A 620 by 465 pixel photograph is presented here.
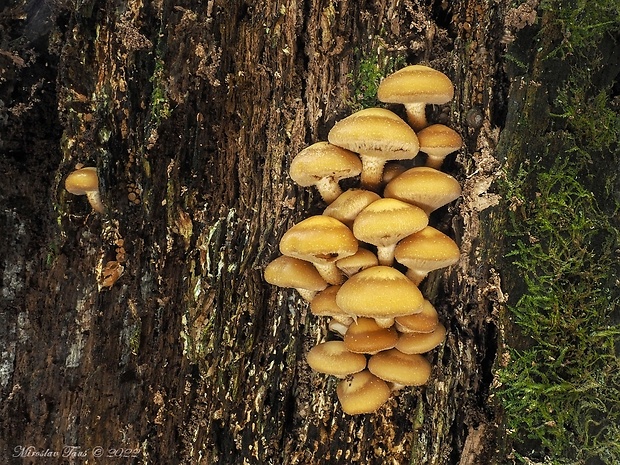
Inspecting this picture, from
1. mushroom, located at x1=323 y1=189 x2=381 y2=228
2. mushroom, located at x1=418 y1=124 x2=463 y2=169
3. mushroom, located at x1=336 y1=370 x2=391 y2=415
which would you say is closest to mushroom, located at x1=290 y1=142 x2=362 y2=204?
mushroom, located at x1=323 y1=189 x2=381 y2=228

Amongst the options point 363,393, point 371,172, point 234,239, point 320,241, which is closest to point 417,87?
point 371,172

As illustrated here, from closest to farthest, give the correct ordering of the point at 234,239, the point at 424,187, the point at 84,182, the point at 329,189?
the point at 424,187
the point at 329,189
the point at 234,239
the point at 84,182

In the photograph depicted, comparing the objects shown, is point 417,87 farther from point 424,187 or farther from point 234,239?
point 234,239

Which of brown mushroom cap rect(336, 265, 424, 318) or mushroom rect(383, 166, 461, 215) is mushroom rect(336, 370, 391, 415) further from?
mushroom rect(383, 166, 461, 215)

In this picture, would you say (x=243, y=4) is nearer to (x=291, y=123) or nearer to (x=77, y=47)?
(x=291, y=123)

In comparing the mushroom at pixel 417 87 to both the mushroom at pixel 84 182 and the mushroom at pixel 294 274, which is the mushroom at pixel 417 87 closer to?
the mushroom at pixel 294 274
